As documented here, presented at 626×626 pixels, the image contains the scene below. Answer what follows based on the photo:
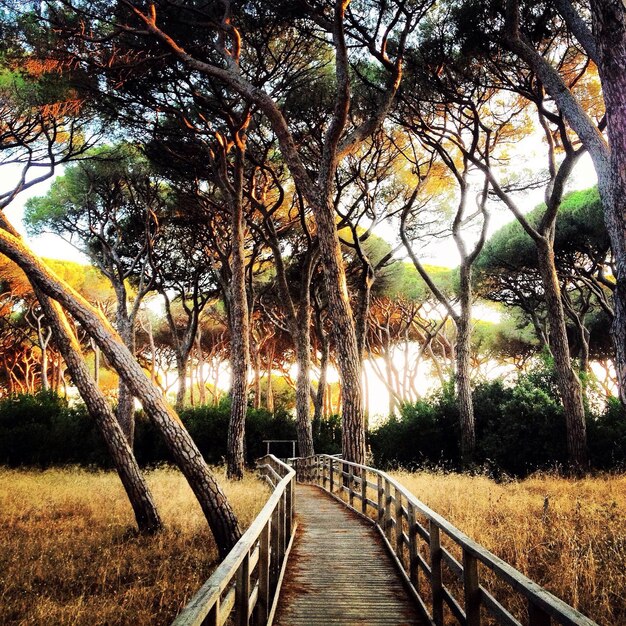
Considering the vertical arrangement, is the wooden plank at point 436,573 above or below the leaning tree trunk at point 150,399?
below

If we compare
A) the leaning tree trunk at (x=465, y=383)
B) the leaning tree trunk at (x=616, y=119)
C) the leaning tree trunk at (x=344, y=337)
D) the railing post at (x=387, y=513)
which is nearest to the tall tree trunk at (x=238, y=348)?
the leaning tree trunk at (x=344, y=337)

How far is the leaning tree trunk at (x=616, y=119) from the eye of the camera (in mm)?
4383

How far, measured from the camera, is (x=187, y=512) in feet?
28.3

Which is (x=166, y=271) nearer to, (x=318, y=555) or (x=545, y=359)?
(x=545, y=359)

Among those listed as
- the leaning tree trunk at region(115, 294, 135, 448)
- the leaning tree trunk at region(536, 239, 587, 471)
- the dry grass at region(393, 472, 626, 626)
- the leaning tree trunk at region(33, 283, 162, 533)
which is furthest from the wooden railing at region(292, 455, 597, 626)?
the leaning tree trunk at region(115, 294, 135, 448)

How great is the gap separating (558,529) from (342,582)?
3.11 m

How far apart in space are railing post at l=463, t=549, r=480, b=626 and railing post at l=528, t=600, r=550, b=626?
2.50 feet

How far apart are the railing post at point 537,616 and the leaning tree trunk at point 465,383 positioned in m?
11.5

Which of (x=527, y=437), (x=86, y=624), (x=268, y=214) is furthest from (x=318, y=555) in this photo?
(x=268, y=214)

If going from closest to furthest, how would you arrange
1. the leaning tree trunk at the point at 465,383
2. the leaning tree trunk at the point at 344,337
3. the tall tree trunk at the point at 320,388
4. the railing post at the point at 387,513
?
1. the railing post at the point at 387,513
2. the leaning tree trunk at the point at 344,337
3. the leaning tree trunk at the point at 465,383
4. the tall tree trunk at the point at 320,388

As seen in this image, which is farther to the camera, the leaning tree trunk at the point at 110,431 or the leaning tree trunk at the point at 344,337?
the leaning tree trunk at the point at 344,337

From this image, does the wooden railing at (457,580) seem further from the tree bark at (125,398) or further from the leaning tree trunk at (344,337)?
the tree bark at (125,398)

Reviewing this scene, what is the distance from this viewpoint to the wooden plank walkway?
12.8 ft

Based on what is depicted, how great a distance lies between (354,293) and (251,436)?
7139 mm
